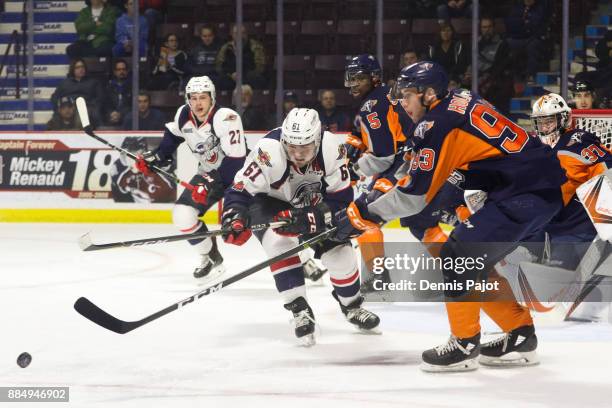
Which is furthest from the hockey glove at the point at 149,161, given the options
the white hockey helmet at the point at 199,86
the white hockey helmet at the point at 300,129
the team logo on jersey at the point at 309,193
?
the white hockey helmet at the point at 300,129

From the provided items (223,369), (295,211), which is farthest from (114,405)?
(295,211)

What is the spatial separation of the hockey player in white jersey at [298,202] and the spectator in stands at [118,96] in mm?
4887

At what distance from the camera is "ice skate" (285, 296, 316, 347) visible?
427 cm

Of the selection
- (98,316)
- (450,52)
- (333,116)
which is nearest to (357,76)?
(98,316)

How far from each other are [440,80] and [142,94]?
584 cm

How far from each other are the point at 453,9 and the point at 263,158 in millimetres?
5252

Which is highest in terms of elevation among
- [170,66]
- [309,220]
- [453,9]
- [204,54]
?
[453,9]

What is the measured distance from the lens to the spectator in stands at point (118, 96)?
9.16m

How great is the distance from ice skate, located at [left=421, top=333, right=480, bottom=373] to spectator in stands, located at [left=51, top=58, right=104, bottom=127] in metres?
6.05

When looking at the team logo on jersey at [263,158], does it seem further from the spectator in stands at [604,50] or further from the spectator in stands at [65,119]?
the spectator in stands at [65,119]

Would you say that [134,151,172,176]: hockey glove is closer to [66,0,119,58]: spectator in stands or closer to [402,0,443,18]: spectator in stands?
[402,0,443,18]: spectator in stands

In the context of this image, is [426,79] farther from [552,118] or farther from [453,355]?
[552,118]

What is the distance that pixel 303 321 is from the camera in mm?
4297

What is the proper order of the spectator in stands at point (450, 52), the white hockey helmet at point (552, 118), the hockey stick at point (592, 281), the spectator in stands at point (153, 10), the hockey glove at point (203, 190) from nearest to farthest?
the hockey stick at point (592, 281), the white hockey helmet at point (552, 118), the hockey glove at point (203, 190), the spectator in stands at point (450, 52), the spectator in stands at point (153, 10)
